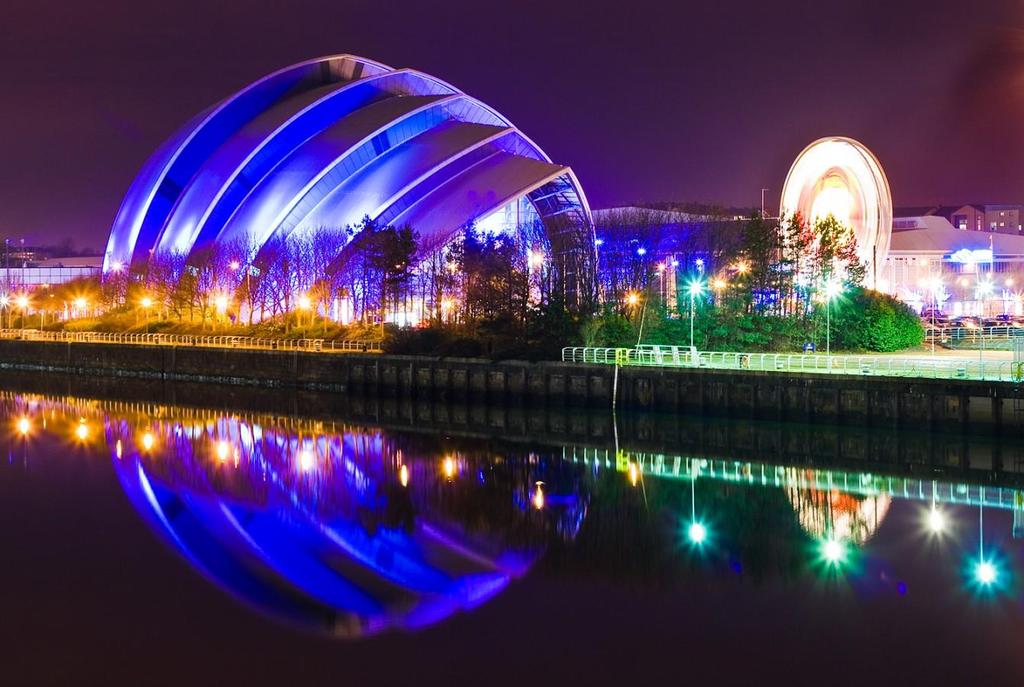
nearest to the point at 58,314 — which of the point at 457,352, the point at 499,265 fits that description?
the point at 499,265

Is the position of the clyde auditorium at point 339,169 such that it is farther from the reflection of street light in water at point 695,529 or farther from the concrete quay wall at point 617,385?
the reflection of street light in water at point 695,529

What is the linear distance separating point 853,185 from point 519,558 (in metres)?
32.8

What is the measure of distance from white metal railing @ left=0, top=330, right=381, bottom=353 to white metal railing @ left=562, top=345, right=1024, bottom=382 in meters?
10.3

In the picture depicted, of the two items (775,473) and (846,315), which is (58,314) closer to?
(846,315)

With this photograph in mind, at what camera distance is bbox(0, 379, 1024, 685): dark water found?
500 inches

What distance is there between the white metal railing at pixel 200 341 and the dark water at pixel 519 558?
13.1m

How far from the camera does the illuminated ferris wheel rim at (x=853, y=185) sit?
44031 millimetres

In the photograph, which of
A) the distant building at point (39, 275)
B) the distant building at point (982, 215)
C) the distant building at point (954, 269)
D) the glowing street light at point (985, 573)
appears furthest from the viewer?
the distant building at point (982, 215)

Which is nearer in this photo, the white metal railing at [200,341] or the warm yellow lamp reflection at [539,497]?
the warm yellow lamp reflection at [539,497]

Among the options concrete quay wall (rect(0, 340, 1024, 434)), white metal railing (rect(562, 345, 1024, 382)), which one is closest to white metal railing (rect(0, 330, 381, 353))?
concrete quay wall (rect(0, 340, 1024, 434))

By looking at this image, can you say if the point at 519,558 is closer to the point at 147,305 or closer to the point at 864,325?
the point at 864,325

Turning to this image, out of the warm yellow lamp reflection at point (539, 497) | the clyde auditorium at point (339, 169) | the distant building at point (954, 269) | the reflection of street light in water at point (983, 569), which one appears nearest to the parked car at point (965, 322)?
the distant building at point (954, 269)

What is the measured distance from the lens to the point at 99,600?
594 inches

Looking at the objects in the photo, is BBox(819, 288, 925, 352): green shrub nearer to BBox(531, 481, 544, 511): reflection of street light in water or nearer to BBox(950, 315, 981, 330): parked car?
BBox(950, 315, 981, 330): parked car
